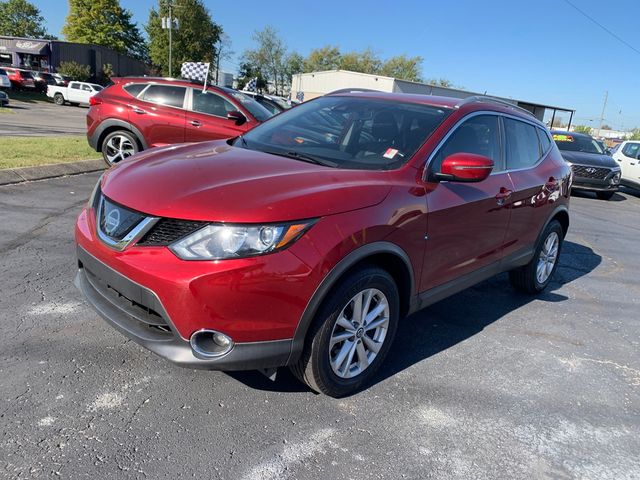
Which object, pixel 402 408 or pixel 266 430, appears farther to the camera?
pixel 402 408

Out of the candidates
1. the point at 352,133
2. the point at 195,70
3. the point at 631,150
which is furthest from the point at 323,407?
the point at 631,150

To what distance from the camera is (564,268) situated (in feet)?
20.2

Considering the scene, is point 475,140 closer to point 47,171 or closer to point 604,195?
point 47,171

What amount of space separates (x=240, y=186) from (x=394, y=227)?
0.90 meters

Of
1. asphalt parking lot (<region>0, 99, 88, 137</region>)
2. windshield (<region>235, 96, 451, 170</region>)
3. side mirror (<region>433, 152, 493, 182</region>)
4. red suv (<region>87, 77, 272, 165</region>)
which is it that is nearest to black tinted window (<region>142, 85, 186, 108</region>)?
red suv (<region>87, 77, 272, 165</region>)

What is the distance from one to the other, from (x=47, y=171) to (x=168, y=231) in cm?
657

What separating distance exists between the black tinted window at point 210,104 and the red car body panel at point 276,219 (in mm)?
5784

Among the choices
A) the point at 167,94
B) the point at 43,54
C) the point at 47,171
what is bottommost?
the point at 47,171

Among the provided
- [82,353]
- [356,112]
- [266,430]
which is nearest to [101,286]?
[82,353]

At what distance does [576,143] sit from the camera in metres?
15.0

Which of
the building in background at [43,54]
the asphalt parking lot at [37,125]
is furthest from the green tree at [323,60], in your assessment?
the asphalt parking lot at [37,125]

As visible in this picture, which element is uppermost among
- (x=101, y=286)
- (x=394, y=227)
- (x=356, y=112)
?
(x=356, y=112)

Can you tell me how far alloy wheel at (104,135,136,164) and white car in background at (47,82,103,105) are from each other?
28165mm

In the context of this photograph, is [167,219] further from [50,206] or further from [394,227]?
[50,206]
